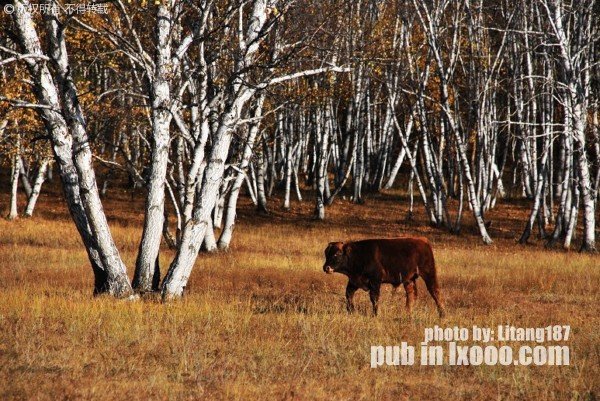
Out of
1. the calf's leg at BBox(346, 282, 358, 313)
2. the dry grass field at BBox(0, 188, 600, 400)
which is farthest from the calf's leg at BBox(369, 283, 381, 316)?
the calf's leg at BBox(346, 282, 358, 313)

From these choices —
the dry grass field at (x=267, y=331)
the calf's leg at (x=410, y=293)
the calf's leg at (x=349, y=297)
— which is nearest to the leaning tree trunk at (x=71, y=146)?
the dry grass field at (x=267, y=331)

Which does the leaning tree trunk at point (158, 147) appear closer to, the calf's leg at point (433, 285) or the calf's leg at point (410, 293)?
the calf's leg at point (410, 293)

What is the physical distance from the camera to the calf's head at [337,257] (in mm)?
11641

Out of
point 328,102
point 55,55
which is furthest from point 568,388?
point 328,102

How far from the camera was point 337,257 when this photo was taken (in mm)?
11664

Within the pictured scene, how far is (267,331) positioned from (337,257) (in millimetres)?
1746

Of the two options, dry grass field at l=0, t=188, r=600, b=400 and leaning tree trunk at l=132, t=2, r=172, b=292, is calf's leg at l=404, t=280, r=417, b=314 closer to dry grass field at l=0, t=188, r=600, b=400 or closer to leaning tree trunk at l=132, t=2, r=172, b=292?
dry grass field at l=0, t=188, r=600, b=400

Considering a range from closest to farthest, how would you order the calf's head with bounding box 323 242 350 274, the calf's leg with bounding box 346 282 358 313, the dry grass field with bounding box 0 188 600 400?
the dry grass field with bounding box 0 188 600 400, the calf's head with bounding box 323 242 350 274, the calf's leg with bounding box 346 282 358 313

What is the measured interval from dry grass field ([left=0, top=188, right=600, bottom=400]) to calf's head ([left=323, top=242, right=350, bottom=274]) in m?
0.65

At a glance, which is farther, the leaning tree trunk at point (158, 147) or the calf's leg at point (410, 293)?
the leaning tree trunk at point (158, 147)

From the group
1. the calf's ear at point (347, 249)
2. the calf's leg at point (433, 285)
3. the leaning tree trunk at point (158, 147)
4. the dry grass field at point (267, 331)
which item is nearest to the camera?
the dry grass field at point (267, 331)

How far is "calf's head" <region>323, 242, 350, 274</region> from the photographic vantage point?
1164 cm

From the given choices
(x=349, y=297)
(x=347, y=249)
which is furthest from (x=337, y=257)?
(x=349, y=297)

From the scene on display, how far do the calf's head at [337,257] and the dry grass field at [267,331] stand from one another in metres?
0.65
